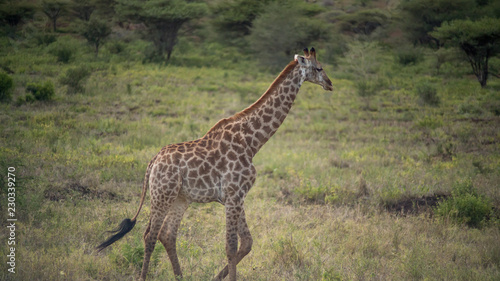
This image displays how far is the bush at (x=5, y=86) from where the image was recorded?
512 inches

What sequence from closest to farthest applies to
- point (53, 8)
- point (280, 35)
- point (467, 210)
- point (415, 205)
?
1. point (467, 210)
2. point (415, 205)
3. point (53, 8)
4. point (280, 35)

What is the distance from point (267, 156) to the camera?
35.4ft

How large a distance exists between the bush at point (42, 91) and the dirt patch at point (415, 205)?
11.7 meters

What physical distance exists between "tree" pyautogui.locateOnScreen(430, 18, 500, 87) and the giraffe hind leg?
812 inches

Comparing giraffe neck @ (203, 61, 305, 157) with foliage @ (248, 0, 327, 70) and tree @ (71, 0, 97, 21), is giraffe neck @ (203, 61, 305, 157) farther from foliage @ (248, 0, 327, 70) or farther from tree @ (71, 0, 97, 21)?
tree @ (71, 0, 97, 21)

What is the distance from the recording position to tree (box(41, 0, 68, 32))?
90.5 ft

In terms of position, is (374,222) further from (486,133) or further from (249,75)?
(249,75)

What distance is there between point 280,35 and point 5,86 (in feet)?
68.5

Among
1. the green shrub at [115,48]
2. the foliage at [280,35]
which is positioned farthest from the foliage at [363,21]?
the green shrub at [115,48]

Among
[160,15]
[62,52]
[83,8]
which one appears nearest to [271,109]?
[62,52]

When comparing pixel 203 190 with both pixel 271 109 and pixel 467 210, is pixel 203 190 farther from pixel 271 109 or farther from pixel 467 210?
pixel 467 210

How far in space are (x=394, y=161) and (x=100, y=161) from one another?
7142mm

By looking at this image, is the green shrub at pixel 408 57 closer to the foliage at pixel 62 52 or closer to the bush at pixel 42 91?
the foliage at pixel 62 52

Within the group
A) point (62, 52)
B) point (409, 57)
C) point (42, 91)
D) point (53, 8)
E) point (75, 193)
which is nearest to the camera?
point (75, 193)
